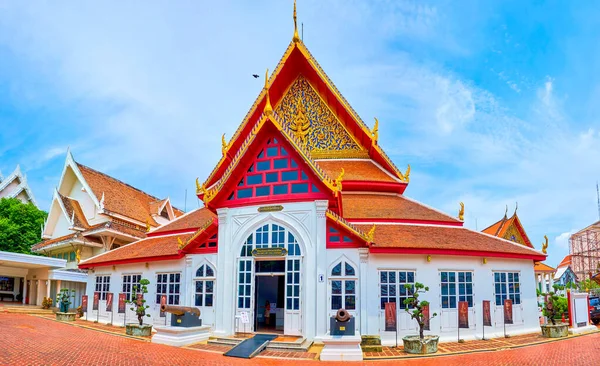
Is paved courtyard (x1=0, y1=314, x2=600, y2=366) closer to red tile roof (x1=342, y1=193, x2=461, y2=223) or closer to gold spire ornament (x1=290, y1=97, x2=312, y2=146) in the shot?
red tile roof (x1=342, y1=193, x2=461, y2=223)

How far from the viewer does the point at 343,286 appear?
13.8m

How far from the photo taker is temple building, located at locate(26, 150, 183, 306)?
2662 cm

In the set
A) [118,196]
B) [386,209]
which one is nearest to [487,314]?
[386,209]

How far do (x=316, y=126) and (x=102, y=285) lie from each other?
11188 millimetres

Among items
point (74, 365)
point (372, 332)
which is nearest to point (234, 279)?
point (372, 332)

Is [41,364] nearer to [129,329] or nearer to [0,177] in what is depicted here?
[129,329]

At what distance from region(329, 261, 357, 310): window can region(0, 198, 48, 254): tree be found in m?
30.7

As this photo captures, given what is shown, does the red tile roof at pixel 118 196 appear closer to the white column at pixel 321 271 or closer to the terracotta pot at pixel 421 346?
the white column at pixel 321 271

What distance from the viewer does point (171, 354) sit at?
1186 centimetres

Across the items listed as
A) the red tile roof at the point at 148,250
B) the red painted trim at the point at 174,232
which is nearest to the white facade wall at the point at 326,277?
the red tile roof at the point at 148,250

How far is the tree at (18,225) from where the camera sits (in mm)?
35188

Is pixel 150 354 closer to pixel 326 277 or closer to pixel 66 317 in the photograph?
pixel 326 277

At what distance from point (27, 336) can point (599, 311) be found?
20.1 meters

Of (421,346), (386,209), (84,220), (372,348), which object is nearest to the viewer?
(421,346)
